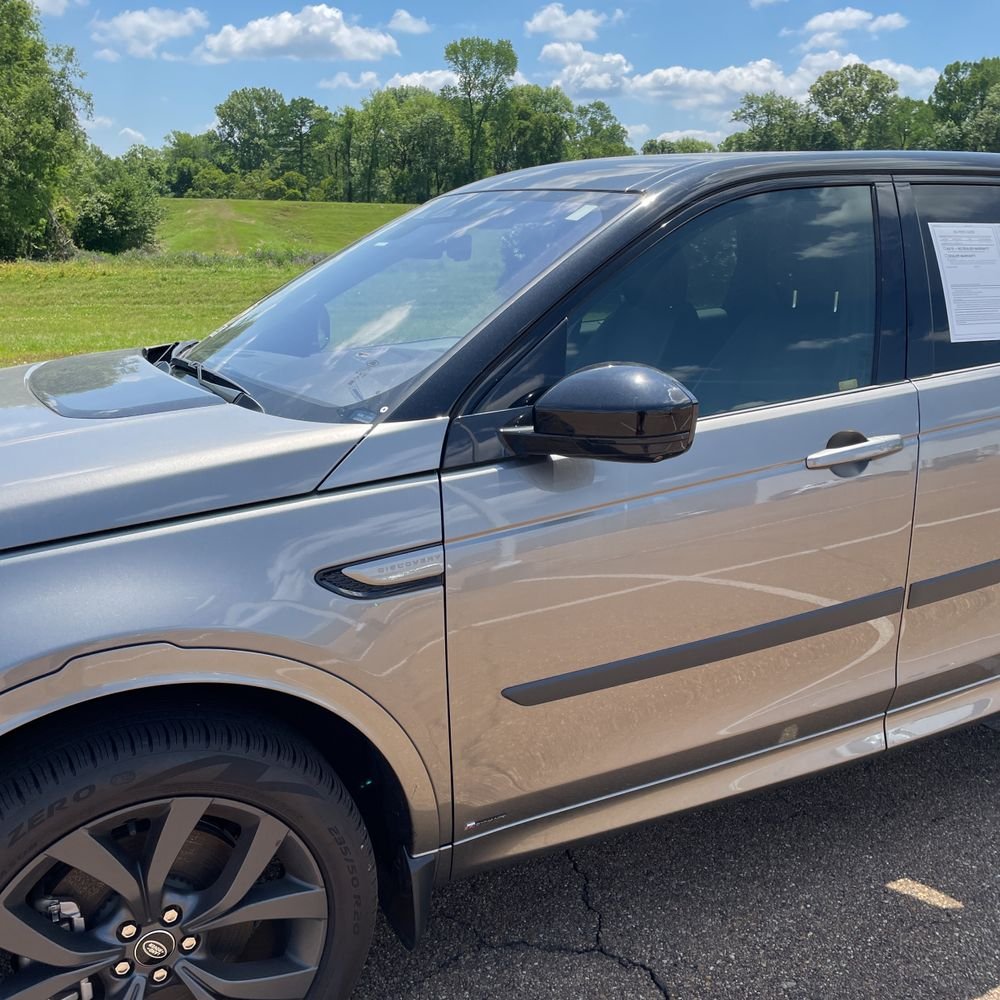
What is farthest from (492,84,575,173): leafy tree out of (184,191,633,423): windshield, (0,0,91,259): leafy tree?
(184,191,633,423): windshield

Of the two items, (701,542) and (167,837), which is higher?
(701,542)

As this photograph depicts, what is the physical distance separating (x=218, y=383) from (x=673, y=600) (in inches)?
45.2

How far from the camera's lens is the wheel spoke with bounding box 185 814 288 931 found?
1.73 metres

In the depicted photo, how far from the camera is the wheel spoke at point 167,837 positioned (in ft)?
5.41

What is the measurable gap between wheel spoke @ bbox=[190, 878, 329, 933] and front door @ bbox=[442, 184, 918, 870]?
31 cm

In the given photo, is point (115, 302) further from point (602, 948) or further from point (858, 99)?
point (858, 99)

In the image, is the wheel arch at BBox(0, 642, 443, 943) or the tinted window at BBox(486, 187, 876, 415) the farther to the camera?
the tinted window at BBox(486, 187, 876, 415)

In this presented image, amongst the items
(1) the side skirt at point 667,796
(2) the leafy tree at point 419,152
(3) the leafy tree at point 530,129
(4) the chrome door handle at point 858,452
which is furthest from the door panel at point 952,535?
(3) the leafy tree at point 530,129

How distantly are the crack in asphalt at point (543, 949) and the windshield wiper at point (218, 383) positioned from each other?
1.32 metres

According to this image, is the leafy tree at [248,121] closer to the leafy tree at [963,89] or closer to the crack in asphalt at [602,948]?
the leafy tree at [963,89]

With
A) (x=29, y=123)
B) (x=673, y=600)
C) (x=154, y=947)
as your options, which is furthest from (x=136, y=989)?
(x=29, y=123)

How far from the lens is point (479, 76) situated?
116500 millimetres

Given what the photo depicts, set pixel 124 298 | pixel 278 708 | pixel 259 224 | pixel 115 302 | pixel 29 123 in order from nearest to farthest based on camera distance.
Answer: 1. pixel 278 708
2. pixel 115 302
3. pixel 124 298
4. pixel 29 123
5. pixel 259 224

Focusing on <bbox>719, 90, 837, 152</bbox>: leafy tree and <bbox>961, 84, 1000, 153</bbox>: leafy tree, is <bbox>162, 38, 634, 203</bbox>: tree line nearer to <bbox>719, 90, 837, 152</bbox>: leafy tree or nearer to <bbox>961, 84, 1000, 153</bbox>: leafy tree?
<bbox>719, 90, 837, 152</bbox>: leafy tree
